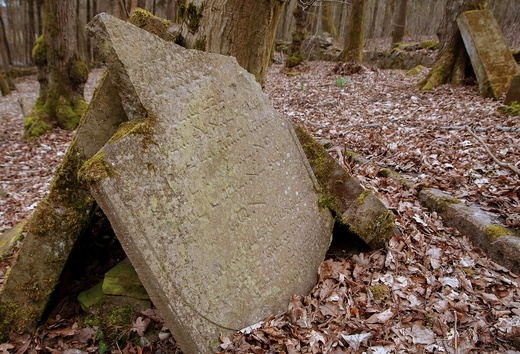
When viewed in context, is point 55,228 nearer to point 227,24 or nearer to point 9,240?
point 9,240

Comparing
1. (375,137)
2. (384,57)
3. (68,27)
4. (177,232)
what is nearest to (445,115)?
(375,137)

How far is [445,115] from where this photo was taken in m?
6.02

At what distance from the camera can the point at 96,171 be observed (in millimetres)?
1792

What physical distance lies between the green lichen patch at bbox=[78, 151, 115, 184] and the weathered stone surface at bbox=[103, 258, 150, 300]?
1.12 meters

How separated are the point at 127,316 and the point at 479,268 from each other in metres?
2.84

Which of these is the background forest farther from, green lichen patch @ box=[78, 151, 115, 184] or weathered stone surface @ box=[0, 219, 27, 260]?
green lichen patch @ box=[78, 151, 115, 184]

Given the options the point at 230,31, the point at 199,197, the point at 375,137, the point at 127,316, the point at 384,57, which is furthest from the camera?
the point at 384,57

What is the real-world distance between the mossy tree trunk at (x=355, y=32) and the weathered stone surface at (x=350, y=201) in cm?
1056

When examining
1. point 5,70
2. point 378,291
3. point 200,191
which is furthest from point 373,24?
point 200,191

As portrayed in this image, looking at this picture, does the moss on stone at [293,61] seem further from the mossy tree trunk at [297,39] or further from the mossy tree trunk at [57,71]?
the mossy tree trunk at [57,71]

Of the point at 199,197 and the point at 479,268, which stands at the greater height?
the point at 199,197

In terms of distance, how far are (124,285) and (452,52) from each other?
28.9ft

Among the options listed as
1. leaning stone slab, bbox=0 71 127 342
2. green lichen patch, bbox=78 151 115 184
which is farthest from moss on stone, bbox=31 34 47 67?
green lichen patch, bbox=78 151 115 184

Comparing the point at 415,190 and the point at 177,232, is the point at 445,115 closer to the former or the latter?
the point at 415,190
